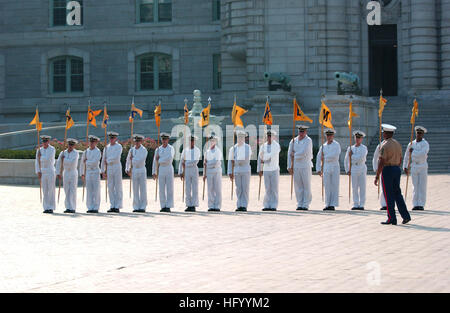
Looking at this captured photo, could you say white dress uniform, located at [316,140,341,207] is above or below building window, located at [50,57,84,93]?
below

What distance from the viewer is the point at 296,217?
1761cm

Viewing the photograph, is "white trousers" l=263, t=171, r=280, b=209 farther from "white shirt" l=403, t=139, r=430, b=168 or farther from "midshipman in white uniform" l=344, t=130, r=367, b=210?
"white shirt" l=403, t=139, r=430, b=168

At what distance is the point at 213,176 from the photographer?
2003 centimetres

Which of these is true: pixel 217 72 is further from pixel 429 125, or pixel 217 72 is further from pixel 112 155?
pixel 112 155

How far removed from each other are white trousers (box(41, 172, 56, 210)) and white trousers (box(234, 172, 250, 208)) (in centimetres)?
412

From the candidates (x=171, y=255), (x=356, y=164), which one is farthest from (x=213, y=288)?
(x=356, y=164)

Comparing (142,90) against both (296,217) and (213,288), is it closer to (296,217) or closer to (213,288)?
(296,217)

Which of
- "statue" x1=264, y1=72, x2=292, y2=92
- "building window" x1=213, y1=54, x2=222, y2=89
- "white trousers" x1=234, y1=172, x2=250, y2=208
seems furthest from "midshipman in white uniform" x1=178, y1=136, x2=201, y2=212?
"building window" x1=213, y1=54, x2=222, y2=89

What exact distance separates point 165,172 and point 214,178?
44.8 inches

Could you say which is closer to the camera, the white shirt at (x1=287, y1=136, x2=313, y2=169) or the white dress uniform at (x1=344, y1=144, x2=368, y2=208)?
the white dress uniform at (x1=344, y1=144, x2=368, y2=208)

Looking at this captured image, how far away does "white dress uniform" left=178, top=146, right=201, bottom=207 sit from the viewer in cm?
1969

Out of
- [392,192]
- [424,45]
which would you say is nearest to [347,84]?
[424,45]

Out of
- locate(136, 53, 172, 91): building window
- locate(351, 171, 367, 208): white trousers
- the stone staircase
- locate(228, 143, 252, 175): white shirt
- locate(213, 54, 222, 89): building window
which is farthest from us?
locate(136, 53, 172, 91): building window
